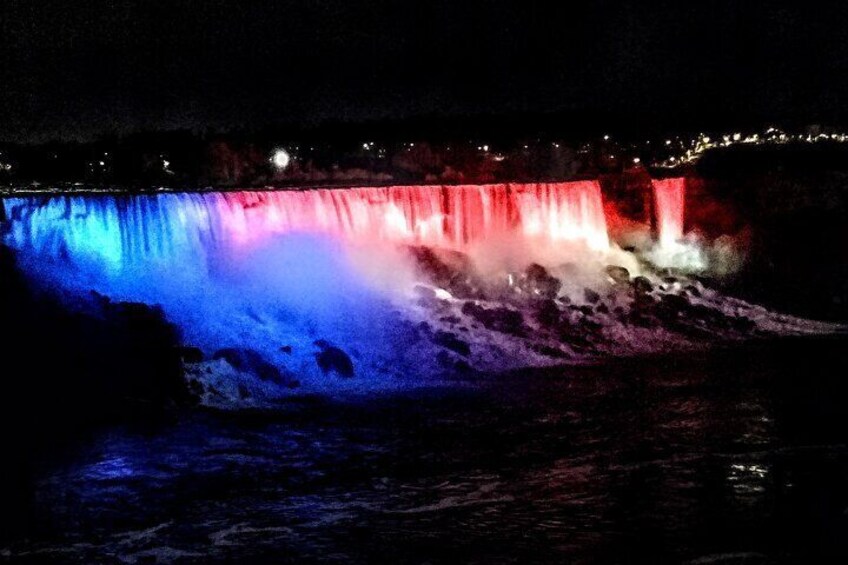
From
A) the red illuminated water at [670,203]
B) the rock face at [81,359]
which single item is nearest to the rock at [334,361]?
the rock face at [81,359]

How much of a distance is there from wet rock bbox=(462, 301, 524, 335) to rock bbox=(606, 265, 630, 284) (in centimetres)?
403

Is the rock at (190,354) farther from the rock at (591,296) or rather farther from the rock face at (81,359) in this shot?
the rock at (591,296)

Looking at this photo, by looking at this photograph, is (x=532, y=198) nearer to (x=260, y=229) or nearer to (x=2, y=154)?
(x=260, y=229)

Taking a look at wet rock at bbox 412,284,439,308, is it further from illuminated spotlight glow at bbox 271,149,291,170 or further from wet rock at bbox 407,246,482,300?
illuminated spotlight glow at bbox 271,149,291,170

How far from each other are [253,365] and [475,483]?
7.58 m

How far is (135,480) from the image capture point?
30.8ft

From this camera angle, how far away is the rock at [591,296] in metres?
21.1

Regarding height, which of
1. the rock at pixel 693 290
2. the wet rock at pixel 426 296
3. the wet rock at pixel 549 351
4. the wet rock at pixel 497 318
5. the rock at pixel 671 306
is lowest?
the wet rock at pixel 549 351

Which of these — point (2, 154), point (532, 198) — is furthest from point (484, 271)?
point (2, 154)

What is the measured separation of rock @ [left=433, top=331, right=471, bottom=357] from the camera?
1705 centimetres

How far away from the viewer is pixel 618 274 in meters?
22.6

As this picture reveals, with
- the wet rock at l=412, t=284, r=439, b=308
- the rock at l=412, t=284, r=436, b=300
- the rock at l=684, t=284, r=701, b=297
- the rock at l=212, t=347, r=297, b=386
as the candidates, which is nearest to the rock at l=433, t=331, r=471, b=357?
the wet rock at l=412, t=284, r=439, b=308

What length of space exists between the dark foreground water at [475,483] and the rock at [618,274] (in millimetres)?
8889

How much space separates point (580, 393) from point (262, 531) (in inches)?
275
